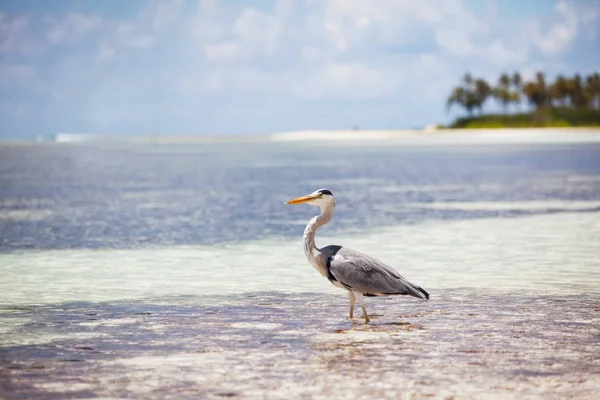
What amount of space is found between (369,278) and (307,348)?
4.40 feet

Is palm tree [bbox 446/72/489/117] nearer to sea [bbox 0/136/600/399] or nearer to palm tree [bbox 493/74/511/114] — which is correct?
palm tree [bbox 493/74/511/114]

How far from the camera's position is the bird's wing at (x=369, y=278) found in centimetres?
1009

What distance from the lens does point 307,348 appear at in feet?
29.8

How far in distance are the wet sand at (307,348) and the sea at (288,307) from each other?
28 mm

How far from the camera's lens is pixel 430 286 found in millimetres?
12844

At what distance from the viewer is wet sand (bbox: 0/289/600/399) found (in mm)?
7648

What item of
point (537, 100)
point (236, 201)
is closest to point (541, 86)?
point (537, 100)

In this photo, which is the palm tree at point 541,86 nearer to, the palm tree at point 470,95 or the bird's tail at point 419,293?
the palm tree at point 470,95

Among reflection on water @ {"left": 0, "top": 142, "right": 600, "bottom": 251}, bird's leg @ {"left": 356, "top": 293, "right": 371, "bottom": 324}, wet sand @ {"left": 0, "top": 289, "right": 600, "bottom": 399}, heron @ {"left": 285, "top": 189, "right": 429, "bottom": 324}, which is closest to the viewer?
wet sand @ {"left": 0, "top": 289, "right": 600, "bottom": 399}

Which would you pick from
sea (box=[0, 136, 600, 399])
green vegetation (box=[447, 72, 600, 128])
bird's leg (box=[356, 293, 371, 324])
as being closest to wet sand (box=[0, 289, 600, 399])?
sea (box=[0, 136, 600, 399])

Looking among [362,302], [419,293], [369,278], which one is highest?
[369,278]

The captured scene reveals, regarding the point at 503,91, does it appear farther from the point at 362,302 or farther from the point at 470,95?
the point at 362,302

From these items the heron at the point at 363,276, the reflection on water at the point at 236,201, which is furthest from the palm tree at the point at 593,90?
the heron at the point at 363,276

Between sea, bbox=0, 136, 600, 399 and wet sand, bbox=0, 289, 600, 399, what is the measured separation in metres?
0.03
